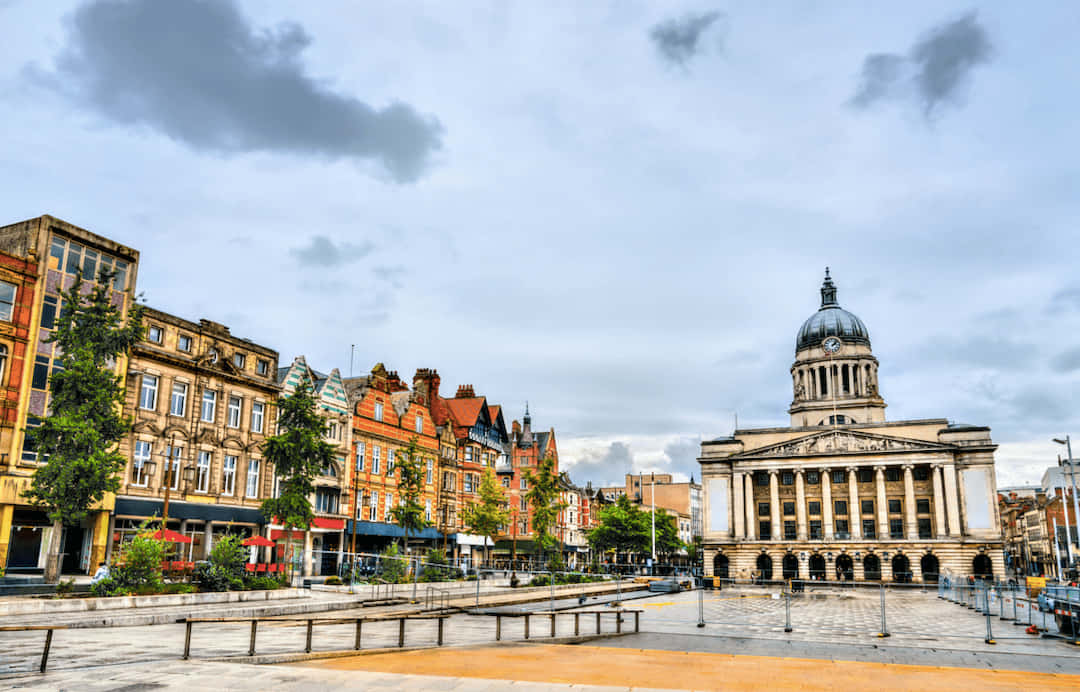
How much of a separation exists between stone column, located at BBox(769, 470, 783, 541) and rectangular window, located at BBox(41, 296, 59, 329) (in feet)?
302

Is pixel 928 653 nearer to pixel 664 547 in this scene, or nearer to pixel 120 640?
pixel 120 640

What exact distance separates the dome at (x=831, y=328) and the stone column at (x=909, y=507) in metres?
29.1

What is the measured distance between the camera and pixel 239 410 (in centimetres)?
4969

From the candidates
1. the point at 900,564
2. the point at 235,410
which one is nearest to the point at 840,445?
the point at 900,564

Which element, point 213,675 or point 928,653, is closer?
point 213,675

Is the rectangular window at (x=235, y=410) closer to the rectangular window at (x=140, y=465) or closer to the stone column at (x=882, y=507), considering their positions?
the rectangular window at (x=140, y=465)

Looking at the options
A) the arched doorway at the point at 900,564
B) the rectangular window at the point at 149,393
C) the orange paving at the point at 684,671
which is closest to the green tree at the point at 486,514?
the rectangular window at the point at 149,393

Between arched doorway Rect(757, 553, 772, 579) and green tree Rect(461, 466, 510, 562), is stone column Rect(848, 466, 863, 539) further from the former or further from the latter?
green tree Rect(461, 466, 510, 562)

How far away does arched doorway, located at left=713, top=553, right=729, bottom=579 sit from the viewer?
11056 cm

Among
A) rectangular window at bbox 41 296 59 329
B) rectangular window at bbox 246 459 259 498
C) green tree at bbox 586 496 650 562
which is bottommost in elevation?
green tree at bbox 586 496 650 562

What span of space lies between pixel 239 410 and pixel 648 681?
137ft

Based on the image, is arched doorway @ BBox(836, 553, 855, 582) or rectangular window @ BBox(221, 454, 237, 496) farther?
arched doorway @ BBox(836, 553, 855, 582)

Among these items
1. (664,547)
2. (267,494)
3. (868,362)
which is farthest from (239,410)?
(868,362)

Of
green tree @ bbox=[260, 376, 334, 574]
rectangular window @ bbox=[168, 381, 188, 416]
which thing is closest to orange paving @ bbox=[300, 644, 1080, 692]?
green tree @ bbox=[260, 376, 334, 574]
